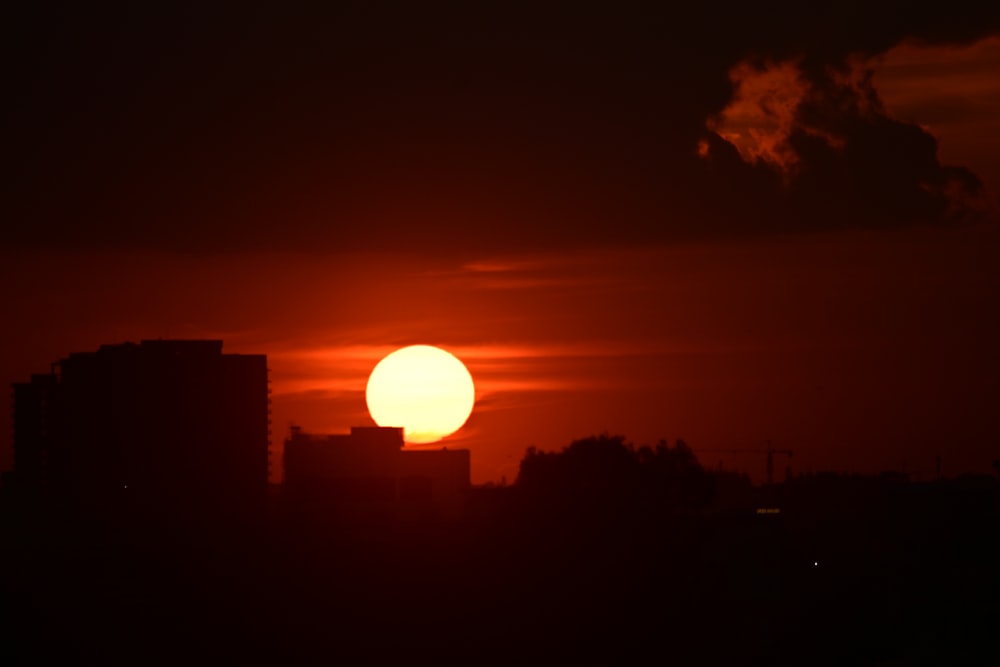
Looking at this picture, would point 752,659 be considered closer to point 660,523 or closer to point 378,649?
point 378,649

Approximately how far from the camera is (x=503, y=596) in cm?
9019

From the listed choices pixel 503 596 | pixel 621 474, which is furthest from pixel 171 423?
pixel 503 596

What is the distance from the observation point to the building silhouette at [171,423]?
581 feet

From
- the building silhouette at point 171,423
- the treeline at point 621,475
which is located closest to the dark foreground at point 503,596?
the treeline at point 621,475

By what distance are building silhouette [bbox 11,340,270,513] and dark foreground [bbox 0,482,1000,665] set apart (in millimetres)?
55446

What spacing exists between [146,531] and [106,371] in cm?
5854

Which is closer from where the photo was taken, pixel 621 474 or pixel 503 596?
pixel 503 596

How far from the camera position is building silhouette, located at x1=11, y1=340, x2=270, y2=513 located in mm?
177125

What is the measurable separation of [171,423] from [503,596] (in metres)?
96.0

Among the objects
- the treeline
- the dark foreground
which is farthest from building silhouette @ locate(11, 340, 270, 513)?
the dark foreground

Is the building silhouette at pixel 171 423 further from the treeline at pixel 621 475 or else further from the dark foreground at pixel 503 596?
the dark foreground at pixel 503 596

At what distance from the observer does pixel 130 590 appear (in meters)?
89.3

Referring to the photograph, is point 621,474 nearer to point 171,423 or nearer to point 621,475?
point 621,475

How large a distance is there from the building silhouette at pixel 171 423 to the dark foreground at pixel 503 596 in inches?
2183
